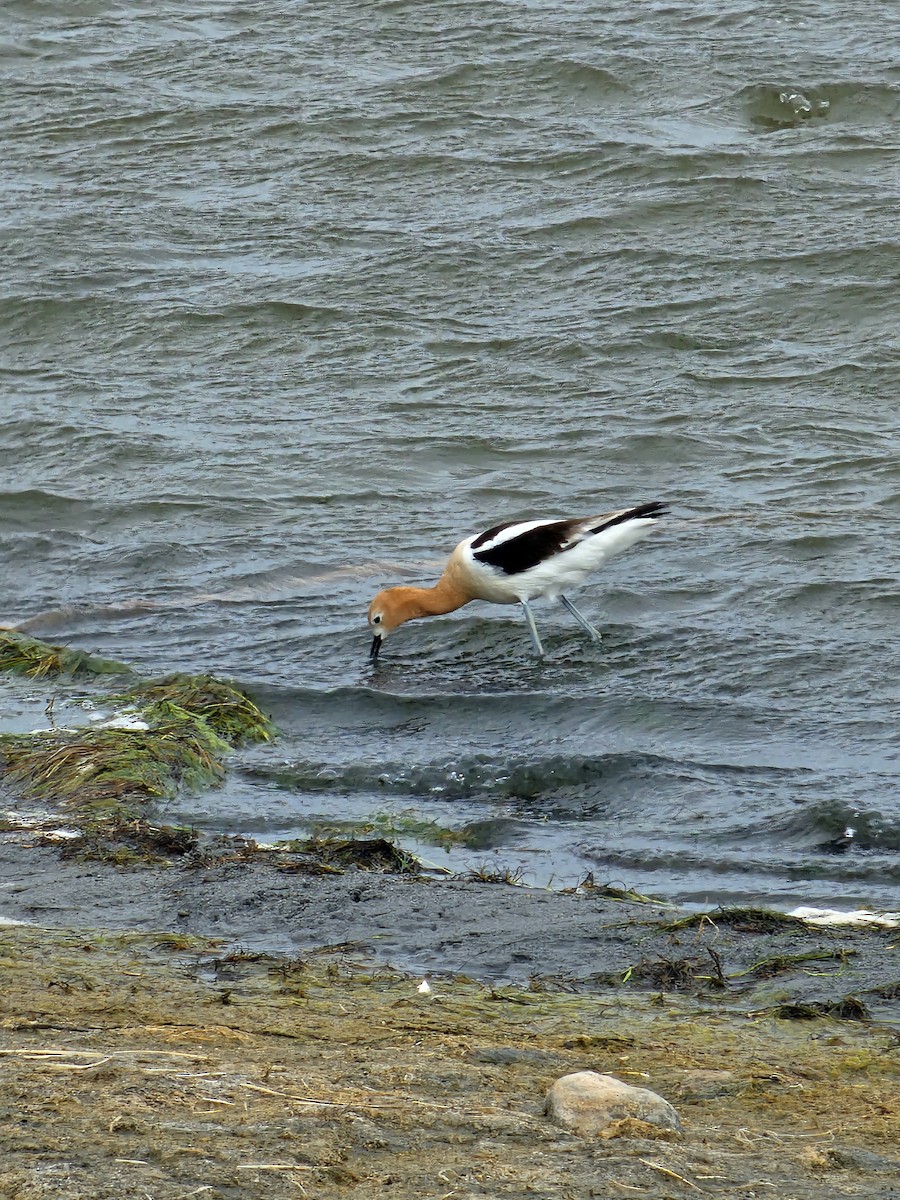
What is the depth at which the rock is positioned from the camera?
3.38 m

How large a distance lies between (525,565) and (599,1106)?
6064 mm

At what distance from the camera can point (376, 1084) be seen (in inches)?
142

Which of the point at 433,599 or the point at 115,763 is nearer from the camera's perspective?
the point at 115,763

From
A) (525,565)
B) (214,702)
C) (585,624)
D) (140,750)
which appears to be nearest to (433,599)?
(525,565)

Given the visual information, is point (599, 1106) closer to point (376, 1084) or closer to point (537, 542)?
point (376, 1084)

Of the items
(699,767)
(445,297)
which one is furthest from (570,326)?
(699,767)

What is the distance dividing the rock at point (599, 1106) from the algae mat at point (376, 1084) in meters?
0.05

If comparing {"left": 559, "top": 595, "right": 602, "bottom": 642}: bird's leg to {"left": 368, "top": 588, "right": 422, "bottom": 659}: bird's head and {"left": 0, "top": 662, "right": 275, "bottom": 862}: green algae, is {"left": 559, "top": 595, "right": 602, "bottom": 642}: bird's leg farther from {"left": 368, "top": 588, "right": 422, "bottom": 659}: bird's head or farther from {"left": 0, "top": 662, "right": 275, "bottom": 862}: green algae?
{"left": 0, "top": 662, "right": 275, "bottom": 862}: green algae

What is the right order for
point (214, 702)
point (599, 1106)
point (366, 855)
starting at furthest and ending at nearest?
point (214, 702)
point (366, 855)
point (599, 1106)

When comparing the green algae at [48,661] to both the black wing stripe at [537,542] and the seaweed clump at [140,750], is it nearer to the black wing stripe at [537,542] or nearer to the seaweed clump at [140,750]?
the seaweed clump at [140,750]

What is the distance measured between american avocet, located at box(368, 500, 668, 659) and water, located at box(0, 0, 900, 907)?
25 cm

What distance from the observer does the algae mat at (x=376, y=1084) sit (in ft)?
10.2

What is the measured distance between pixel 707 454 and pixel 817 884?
6.07m

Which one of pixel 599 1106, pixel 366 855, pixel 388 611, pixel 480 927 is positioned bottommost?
pixel 388 611
